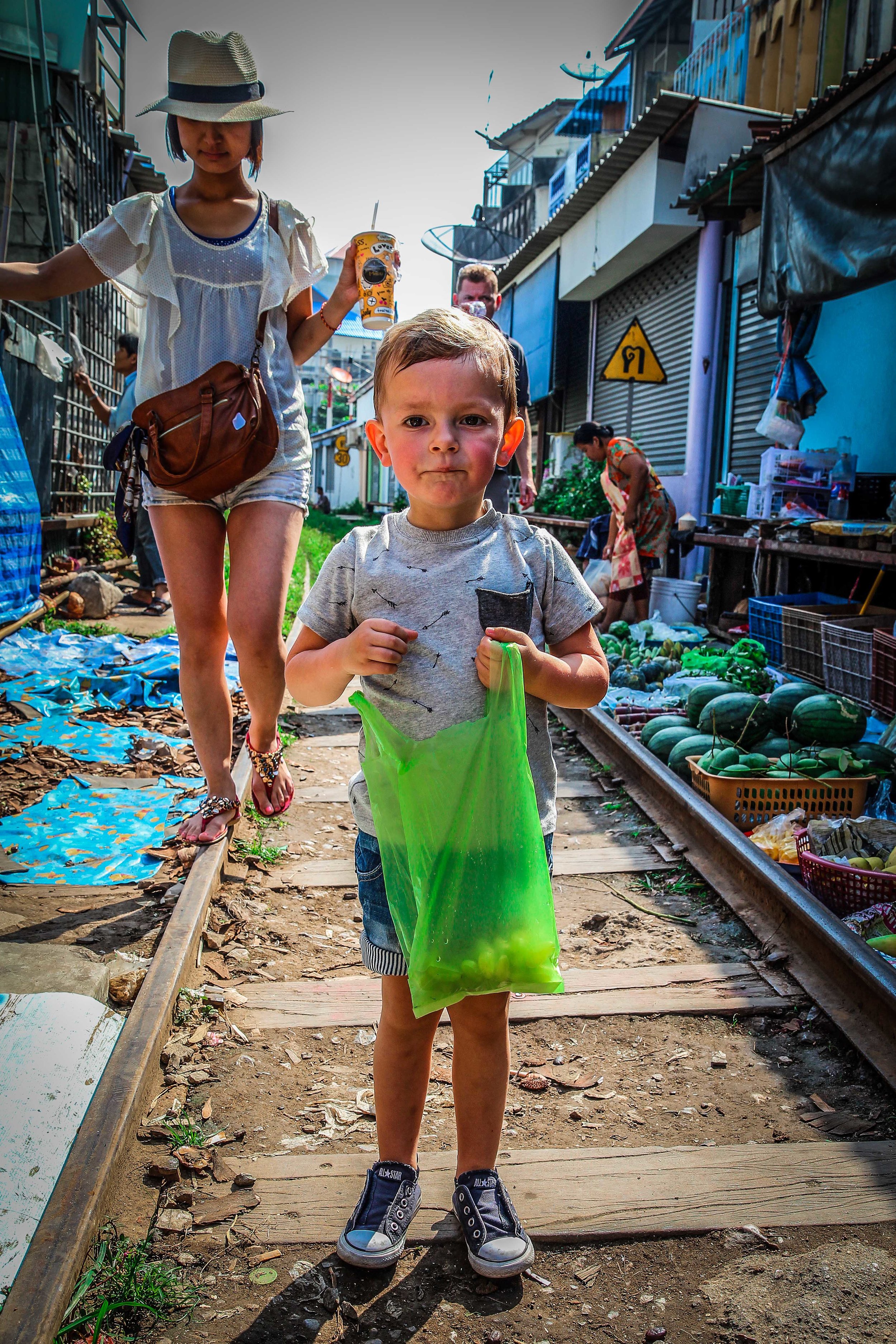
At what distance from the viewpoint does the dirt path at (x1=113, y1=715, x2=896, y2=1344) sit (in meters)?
1.78

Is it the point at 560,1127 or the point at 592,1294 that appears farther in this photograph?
the point at 560,1127

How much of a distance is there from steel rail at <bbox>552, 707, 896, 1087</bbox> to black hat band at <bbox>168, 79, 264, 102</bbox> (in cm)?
320

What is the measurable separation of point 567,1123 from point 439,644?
1335 millimetres

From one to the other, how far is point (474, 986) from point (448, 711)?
52cm

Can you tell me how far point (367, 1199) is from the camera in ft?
6.43

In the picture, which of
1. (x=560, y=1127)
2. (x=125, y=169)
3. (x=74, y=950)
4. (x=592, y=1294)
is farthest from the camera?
(x=125, y=169)

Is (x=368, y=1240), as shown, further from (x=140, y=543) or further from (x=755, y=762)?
(x=140, y=543)

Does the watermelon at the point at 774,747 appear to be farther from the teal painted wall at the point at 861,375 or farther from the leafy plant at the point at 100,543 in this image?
the leafy plant at the point at 100,543

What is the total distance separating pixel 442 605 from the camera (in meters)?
1.90

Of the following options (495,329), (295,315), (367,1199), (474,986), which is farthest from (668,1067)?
(295,315)

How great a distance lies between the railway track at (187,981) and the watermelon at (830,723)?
0.82 m

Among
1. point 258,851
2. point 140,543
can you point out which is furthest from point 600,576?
point 258,851

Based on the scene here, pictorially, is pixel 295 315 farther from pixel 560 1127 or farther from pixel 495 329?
pixel 560 1127

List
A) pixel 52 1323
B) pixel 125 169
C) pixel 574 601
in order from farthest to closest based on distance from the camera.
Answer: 1. pixel 125 169
2. pixel 574 601
3. pixel 52 1323
